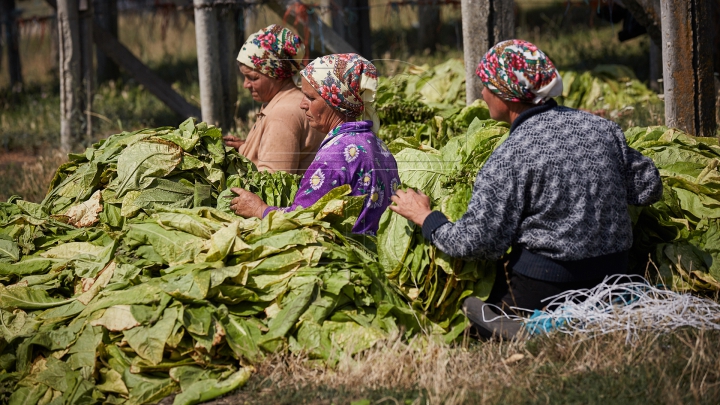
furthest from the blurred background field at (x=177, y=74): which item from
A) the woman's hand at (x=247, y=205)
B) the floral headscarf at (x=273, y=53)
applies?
the woman's hand at (x=247, y=205)

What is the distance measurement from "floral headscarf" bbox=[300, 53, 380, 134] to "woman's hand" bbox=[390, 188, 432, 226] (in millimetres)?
675

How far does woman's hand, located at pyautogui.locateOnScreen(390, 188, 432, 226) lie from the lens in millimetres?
3625

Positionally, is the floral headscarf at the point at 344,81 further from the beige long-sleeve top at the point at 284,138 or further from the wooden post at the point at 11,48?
the wooden post at the point at 11,48

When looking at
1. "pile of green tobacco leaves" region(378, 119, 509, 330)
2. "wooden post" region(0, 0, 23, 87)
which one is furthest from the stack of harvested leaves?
"wooden post" region(0, 0, 23, 87)

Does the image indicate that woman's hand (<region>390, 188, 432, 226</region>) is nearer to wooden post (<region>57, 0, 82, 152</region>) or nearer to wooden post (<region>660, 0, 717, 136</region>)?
wooden post (<region>660, 0, 717, 136</region>)

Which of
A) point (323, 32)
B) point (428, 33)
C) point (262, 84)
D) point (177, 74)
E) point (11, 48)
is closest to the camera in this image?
point (262, 84)

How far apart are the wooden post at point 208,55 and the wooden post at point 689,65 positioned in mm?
4054

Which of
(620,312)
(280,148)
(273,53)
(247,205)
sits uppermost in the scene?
(273,53)

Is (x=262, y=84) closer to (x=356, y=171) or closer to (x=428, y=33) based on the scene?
(x=356, y=171)

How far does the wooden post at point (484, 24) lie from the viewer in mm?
6184

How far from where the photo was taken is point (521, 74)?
3.40m

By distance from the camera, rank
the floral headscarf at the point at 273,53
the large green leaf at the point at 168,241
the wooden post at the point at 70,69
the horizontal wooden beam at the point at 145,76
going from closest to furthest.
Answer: the large green leaf at the point at 168,241, the floral headscarf at the point at 273,53, the wooden post at the point at 70,69, the horizontal wooden beam at the point at 145,76

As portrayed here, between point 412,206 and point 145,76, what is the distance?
6.95m

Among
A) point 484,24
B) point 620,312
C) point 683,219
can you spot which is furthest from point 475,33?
point 620,312
